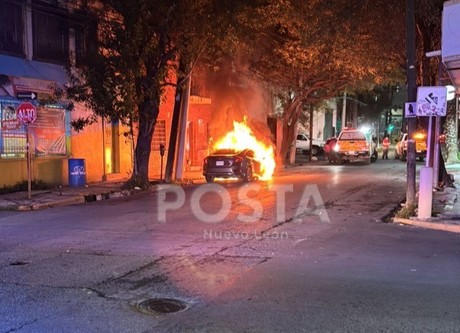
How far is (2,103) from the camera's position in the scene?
16375 millimetres

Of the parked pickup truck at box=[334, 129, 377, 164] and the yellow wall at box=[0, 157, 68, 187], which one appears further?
the parked pickup truck at box=[334, 129, 377, 164]

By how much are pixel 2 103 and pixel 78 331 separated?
44.0 ft

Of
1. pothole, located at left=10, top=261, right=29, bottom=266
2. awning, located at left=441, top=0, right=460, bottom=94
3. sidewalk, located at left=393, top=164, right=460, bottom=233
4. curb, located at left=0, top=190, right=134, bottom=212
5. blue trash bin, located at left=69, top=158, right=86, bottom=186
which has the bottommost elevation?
curb, located at left=0, top=190, right=134, bottom=212

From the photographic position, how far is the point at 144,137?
1844cm

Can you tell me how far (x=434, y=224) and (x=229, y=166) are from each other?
1036 cm

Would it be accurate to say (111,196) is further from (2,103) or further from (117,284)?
(117,284)

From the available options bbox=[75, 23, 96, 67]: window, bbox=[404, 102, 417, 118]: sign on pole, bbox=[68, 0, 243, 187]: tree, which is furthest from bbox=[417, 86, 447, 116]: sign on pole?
bbox=[75, 23, 96, 67]: window

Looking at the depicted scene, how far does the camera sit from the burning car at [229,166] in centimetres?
2000

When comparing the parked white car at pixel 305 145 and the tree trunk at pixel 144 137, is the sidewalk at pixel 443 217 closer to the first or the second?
the tree trunk at pixel 144 137

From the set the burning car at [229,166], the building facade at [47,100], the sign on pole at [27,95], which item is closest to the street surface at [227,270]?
the sign on pole at [27,95]

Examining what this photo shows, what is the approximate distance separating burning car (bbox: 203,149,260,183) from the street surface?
7.04 m

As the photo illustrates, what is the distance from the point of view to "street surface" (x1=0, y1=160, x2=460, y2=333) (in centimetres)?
510

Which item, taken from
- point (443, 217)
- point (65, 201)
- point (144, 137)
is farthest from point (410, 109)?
point (144, 137)

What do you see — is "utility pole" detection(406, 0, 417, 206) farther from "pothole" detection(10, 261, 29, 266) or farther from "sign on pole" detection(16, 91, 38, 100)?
"sign on pole" detection(16, 91, 38, 100)
